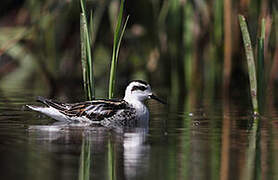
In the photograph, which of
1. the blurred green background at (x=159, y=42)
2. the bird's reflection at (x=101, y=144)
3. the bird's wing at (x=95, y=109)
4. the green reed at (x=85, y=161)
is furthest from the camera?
the blurred green background at (x=159, y=42)

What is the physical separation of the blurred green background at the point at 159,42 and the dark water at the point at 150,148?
2341 millimetres

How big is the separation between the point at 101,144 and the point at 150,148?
554mm

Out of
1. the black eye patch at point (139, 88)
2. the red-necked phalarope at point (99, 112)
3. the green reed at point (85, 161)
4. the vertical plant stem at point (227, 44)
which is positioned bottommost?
the green reed at point (85, 161)

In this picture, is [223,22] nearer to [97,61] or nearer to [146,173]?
[97,61]

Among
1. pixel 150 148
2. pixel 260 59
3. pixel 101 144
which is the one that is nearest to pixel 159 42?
pixel 260 59

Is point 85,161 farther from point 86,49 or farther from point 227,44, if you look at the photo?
point 227,44

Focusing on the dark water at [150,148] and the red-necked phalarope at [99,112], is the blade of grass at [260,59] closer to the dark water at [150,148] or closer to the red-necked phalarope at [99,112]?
the dark water at [150,148]

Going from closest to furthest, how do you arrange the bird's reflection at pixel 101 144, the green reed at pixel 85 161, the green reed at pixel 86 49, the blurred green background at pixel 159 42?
1. the green reed at pixel 85 161
2. the bird's reflection at pixel 101 144
3. the green reed at pixel 86 49
4. the blurred green background at pixel 159 42

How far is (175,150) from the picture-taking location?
284 inches

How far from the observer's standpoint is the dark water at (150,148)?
6023 mm

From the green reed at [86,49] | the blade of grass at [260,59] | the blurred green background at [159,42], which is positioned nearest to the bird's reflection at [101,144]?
the green reed at [86,49]

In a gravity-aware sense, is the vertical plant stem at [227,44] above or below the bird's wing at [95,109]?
above

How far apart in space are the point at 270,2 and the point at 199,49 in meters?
3.01

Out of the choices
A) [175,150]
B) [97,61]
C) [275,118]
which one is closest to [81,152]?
[175,150]
